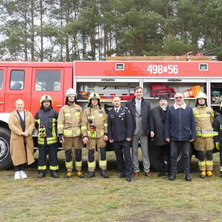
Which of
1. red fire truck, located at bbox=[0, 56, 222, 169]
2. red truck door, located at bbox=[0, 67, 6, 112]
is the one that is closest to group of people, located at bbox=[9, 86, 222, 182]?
red fire truck, located at bbox=[0, 56, 222, 169]

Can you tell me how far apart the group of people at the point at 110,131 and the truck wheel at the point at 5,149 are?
405 mm

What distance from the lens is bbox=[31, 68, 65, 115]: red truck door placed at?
606cm

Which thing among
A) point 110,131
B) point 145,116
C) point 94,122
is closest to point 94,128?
point 94,122

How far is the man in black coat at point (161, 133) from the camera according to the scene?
5652 millimetres

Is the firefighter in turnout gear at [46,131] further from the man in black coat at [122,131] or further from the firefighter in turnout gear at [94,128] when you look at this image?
the man in black coat at [122,131]

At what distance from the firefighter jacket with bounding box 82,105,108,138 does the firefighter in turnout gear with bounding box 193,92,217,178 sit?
1875mm

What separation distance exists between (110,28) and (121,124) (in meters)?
19.3

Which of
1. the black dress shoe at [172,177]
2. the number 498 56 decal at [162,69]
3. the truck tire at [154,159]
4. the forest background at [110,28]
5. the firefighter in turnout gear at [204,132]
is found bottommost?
the black dress shoe at [172,177]

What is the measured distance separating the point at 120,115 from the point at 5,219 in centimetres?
281

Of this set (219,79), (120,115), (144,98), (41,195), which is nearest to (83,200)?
(41,195)

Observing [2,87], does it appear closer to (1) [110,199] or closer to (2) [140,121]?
(2) [140,121]

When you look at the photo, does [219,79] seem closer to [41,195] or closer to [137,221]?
[137,221]

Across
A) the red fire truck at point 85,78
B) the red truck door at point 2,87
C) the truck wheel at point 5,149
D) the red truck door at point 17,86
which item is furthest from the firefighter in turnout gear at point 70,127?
the red truck door at point 2,87

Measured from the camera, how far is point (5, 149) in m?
6.07
